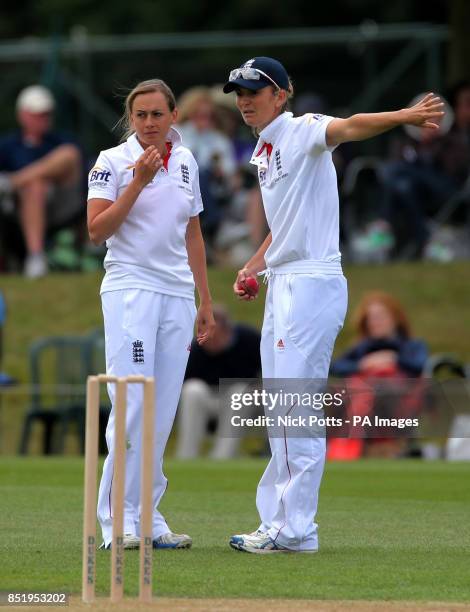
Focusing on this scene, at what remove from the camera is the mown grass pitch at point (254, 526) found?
23.4 feet

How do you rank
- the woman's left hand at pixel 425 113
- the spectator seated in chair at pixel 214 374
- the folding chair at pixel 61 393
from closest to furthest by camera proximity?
1. the woman's left hand at pixel 425 113
2. the spectator seated in chair at pixel 214 374
3. the folding chair at pixel 61 393

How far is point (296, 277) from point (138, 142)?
113 cm

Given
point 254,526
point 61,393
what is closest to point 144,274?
Answer: point 254,526

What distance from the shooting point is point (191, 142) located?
19594 mm

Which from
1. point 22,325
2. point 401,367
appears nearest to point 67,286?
point 22,325

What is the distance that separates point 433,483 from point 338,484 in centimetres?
76

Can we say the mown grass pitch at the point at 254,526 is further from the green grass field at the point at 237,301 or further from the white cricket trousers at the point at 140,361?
the green grass field at the point at 237,301

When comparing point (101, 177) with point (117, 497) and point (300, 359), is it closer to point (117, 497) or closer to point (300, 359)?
point (300, 359)

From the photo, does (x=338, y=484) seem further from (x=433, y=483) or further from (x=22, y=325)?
(x=22, y=325)

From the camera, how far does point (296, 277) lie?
820 cm

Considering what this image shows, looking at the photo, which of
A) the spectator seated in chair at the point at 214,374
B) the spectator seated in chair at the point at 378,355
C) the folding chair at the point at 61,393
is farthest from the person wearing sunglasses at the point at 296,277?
the folding chair at the point at 61,393

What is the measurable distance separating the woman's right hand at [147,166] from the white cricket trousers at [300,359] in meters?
0.81

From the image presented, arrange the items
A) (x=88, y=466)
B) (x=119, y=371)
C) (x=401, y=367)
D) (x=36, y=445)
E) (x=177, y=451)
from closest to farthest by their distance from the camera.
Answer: (x=88, y=466), (x=119, y=371), (x=401, y=367), (x=177, y=451), (x=36, y=445)

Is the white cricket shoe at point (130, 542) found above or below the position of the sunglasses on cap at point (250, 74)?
below
